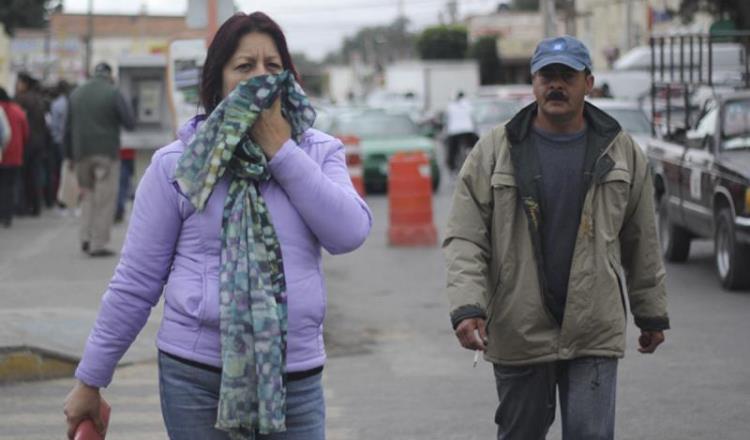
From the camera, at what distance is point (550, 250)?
5.03 metres

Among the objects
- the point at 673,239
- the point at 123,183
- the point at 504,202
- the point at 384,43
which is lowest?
the point at 673,239

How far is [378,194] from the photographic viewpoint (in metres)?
28.4

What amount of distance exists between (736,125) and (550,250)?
9217 millimetres

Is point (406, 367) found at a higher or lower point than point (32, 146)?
lower

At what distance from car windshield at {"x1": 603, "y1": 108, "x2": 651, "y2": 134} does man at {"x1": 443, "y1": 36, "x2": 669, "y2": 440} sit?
17.1 metres

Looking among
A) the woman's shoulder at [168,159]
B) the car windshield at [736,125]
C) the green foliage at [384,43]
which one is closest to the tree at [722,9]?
the car windshield at [736,125]

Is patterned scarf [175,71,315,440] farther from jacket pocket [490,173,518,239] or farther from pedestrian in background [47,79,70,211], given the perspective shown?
pedestrian in background [47,79,70,211]

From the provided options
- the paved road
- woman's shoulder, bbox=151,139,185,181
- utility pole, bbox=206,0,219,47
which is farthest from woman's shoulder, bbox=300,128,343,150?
utility pole, bbox=206,0,219,47

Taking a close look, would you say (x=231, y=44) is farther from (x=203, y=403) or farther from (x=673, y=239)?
(x=673, y=239)

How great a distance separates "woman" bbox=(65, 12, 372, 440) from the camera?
12.6 ft

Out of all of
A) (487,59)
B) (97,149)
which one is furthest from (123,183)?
(487,59)

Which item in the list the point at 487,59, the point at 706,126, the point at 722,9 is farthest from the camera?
the point at 487,59

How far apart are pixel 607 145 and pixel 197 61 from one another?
32.5 feet

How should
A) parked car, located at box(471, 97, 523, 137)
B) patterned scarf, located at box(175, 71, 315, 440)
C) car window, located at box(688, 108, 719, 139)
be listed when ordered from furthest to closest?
parked car, located at box(471, 97, 523, 137), car window, located at box(688, 108, 719, 139), patterned scarf, located at box(175, 71, 315, 440)
